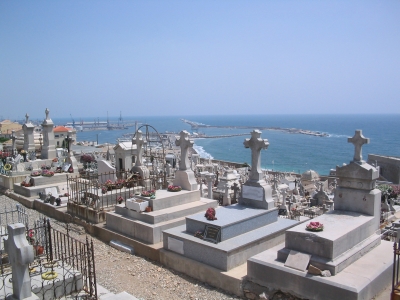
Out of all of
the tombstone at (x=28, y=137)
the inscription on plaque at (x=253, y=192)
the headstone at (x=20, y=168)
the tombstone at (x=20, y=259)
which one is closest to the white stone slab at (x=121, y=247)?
the inscription on plaque at (x=253, y=192)

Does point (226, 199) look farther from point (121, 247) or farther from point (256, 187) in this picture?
point (121, 247)

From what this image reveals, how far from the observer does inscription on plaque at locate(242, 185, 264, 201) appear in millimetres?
9844

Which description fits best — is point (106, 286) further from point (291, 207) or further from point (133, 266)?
point (291, 207)

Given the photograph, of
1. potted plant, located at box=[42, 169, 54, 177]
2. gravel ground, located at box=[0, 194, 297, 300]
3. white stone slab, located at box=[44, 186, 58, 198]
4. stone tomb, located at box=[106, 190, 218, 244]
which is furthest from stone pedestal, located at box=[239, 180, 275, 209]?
potted plant, located at box=[42, 169, 54, 177]

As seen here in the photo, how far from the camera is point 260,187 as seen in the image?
9.87 meters

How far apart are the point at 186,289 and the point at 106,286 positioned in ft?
5.65

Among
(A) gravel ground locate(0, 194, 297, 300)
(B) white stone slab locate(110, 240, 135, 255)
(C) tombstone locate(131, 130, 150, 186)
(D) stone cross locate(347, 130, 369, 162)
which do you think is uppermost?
(D) stone cross locate(347, 130, 369, 162)

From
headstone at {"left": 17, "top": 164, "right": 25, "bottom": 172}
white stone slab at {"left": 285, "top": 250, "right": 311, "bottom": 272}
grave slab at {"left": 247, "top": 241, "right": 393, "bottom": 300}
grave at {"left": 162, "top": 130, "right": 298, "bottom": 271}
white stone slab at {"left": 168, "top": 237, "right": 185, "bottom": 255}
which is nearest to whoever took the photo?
grave slab at {"left": 247, "top": 241, "right": 393, "bottom": 300}

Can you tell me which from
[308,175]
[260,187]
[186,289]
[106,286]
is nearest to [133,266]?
[106,286]

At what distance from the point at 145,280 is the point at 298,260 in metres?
3.47

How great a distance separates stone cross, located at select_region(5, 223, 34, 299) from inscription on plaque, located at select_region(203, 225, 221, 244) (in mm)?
4042

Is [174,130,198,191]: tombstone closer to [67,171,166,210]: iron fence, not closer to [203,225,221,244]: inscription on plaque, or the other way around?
[67,171,166,210]: iron fence

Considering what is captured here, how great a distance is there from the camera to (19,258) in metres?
4.97

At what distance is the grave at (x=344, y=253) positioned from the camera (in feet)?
20.6
